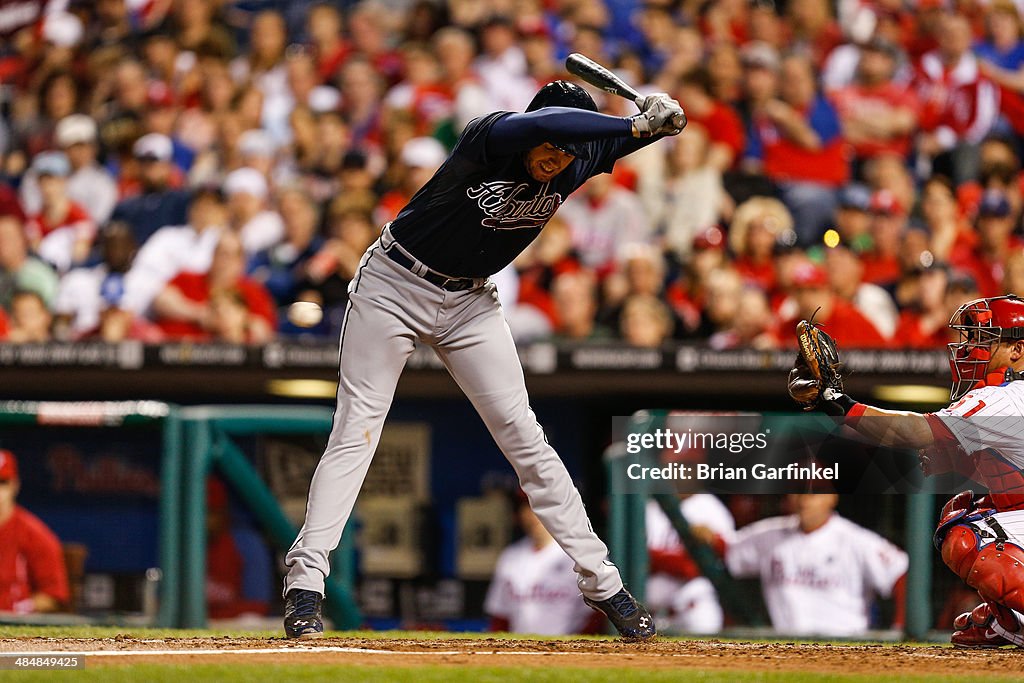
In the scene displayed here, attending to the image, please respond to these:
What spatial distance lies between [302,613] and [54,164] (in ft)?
21.4

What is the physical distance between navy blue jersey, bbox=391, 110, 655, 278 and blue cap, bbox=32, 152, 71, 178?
6.16 m

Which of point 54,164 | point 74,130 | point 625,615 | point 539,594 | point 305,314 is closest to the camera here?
point 625,615

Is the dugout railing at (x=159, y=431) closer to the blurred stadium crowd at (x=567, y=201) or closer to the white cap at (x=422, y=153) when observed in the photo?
the blurred stadium crowd at (x=567, y=201)

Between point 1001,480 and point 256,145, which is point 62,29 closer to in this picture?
point 256,145

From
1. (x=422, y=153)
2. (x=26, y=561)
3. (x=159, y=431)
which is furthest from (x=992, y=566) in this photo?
(x=422, y=153)

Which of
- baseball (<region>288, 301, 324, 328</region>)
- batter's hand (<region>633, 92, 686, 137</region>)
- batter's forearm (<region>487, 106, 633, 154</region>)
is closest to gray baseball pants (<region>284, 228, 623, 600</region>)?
batter's forearm (<region>487, 106, 633, 154</region>)

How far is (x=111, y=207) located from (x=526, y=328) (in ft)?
10.8

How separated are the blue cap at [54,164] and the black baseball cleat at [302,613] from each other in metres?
6.33

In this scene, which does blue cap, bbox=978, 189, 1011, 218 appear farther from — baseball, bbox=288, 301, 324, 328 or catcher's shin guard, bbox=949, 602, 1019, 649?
catcher's shin guard, bbox=949, 602, 1019, 649

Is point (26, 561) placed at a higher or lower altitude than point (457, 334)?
lower

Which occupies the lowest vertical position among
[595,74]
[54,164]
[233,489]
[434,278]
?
[233,489]

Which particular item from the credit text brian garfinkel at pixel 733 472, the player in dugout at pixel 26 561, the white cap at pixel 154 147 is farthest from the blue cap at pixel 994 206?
the player in dugout at pixel 26 561

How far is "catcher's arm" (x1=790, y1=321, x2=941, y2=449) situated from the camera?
425cm

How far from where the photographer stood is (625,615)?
4.61 metres
